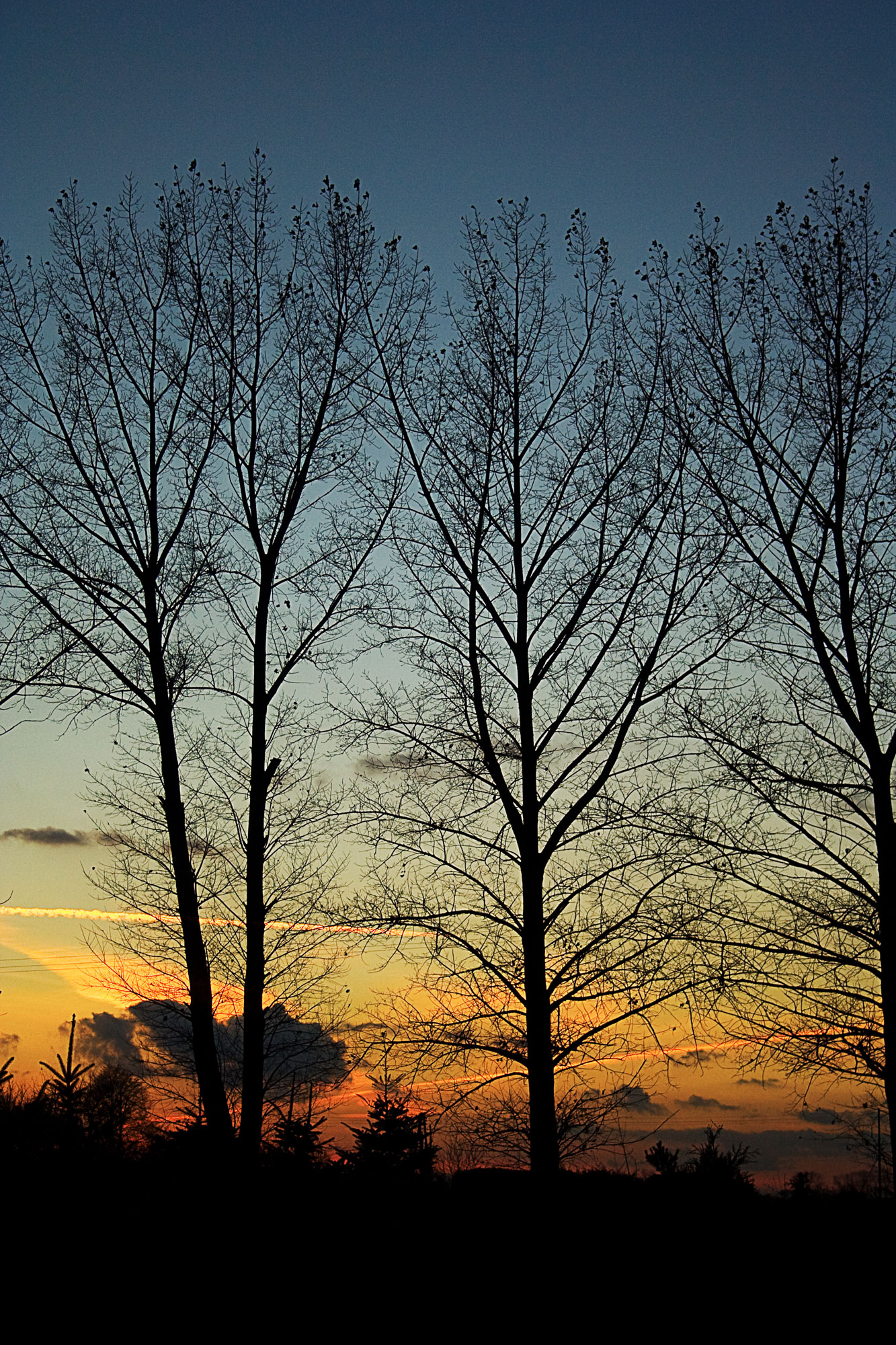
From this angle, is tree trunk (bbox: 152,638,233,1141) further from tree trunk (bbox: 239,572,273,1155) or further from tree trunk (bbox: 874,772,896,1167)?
tree trunk (bbox: 874,772,896,1167)

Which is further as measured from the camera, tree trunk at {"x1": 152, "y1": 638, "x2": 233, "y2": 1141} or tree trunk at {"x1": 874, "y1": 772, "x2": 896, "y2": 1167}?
tree trunk at {"x1": 152, "y1": 638, "x2": 233, "y2": 1141}

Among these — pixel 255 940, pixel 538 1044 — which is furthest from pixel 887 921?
pixel 255 940

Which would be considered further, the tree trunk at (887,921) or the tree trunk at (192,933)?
the tree trunk at (192,933)

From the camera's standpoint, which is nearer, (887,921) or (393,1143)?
(887,921)

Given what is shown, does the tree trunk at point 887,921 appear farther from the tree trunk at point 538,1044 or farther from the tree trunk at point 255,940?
the tree trunk at point 255,940

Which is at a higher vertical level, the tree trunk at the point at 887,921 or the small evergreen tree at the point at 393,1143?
the tree trunk at the point at 887,921

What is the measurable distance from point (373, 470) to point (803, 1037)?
31.7 ft

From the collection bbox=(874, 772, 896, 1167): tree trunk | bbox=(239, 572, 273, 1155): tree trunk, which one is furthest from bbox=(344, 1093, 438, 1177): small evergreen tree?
bbox=(874, 772, 896, 1167): tree trunk

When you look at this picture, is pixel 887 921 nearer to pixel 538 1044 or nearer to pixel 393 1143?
pixel 538 1044

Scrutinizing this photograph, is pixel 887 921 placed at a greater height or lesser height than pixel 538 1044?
greater

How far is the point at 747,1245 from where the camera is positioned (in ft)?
30.4

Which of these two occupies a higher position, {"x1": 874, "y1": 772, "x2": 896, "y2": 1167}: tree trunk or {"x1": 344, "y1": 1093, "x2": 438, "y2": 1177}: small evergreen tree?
{"x1": 874, "y1": 772, "x2": 896, "y2": 1167}: tree trunk

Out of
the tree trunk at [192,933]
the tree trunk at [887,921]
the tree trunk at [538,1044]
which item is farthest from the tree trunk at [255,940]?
the tree trunk at [887,921]

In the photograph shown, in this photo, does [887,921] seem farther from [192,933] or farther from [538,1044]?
[192,933]
